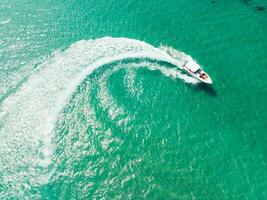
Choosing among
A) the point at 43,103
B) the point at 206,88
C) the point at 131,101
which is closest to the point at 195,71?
the point at 206,88

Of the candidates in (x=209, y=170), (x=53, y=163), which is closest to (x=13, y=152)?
(x=53, y=163)

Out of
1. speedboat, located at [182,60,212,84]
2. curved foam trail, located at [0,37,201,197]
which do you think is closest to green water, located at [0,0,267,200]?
curved foam trail, located at [0,37,201,197]

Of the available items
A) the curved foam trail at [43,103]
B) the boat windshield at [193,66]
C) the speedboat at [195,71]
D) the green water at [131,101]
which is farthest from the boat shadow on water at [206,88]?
the curved foam trail at [43,103]

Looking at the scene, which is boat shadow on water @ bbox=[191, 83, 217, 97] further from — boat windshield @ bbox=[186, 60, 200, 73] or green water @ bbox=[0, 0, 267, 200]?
boat windshield @ bbox=[186, 60, 200, 73]

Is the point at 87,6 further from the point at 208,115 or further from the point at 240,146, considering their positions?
the point at 240,146

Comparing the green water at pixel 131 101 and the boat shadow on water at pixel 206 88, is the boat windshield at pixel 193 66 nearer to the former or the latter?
the green water at pixel 131 101

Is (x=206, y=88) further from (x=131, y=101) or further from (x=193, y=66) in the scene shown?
(x=131, y=101)
